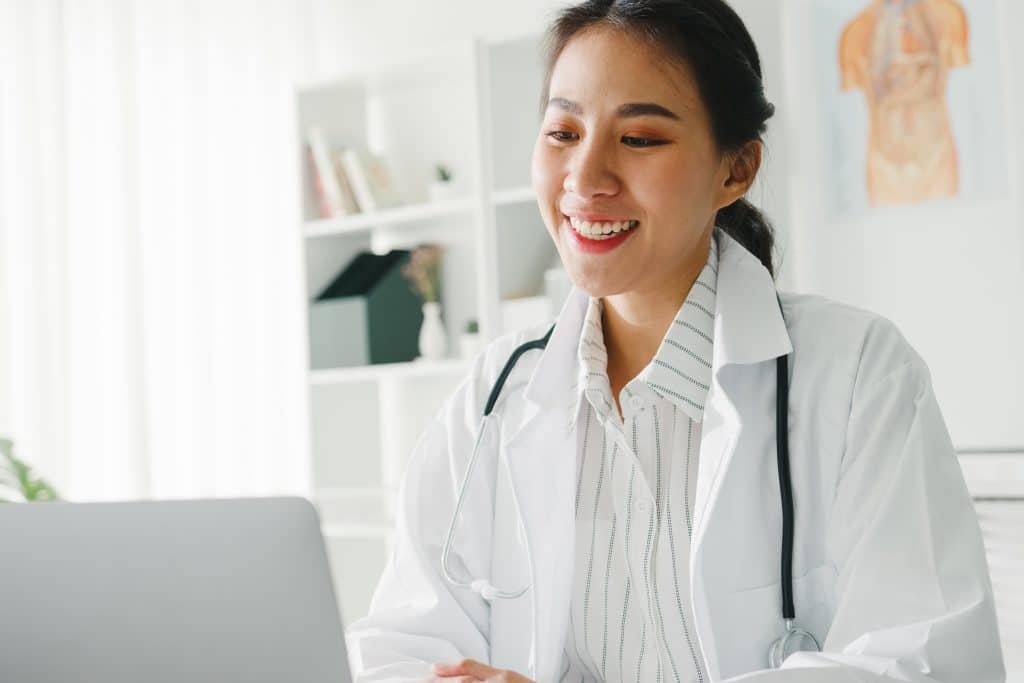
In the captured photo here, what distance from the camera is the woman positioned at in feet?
3.86

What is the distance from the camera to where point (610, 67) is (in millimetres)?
1352

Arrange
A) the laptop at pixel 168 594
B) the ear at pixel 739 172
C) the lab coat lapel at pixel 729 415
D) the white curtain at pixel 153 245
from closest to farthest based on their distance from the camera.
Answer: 1. the laptop at pixel 168 594
2. the lab coat lapel at pixel 729 415
3. the ear at pixel 739 172
4. the white curtain at pixel 153 245

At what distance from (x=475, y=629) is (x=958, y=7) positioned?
67.5 inches

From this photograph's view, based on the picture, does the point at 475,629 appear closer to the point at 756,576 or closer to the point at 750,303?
the point at 756,576

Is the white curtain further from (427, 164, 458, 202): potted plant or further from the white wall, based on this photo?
the white wall

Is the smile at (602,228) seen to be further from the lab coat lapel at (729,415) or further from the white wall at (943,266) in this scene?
the white wall at (943,266)

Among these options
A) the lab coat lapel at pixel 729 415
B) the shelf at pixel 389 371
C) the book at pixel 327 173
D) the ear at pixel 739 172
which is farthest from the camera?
the book at pixel 327 173

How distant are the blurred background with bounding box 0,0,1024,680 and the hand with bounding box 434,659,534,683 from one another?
144cm

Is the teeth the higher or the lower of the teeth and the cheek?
the lower

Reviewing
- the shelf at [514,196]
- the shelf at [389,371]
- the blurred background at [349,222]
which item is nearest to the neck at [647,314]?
the blurred background at [349,222]

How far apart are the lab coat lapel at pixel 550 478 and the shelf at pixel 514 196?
1.29 m

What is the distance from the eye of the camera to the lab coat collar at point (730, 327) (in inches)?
51.3

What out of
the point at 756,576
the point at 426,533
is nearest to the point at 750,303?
the point at 756,576

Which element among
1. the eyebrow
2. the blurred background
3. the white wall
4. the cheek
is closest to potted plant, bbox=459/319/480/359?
the blurred background
